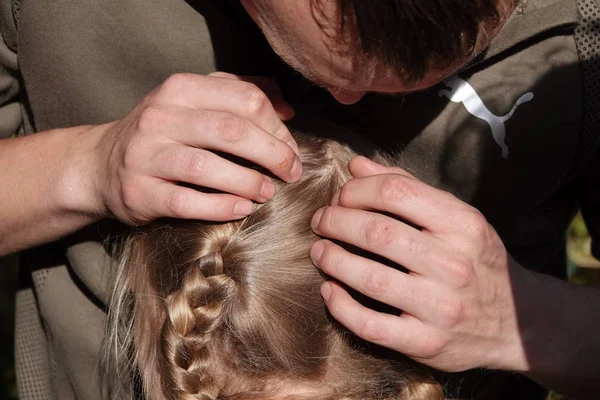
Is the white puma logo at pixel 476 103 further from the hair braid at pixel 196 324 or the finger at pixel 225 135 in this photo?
the hair braid at pixel 196 324

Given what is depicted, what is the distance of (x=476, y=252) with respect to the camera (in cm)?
138

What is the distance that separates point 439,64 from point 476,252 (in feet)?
1.23

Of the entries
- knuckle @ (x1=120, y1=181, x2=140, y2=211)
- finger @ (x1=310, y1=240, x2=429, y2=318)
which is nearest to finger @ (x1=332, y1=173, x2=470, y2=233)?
finger @ (x1=310, y1=240, x2=429, y2=318)

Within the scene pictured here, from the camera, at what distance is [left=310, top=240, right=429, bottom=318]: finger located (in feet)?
4.36

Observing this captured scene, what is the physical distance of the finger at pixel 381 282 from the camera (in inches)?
52.4

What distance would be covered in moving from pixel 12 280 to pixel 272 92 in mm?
2238

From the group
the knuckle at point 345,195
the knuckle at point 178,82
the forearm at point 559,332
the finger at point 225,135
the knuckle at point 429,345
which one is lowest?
the forearm at point 559,332

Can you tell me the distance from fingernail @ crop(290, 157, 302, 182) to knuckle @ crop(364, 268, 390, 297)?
24 centimetres

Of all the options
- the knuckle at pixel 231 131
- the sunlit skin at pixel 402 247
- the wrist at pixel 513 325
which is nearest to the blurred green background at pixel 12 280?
the wrist at pixel 513 325

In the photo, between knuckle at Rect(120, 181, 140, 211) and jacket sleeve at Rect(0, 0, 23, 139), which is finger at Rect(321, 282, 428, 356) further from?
jacket sleeve at Rect(0, 0, 23, 139)

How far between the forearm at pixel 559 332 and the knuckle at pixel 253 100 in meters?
0.63

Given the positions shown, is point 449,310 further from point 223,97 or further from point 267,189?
point 223,97

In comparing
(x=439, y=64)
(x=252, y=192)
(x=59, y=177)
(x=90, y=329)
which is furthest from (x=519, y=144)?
(x=90, y=329)

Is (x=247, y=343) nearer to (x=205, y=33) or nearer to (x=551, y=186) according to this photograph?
(x=205, y=33)
